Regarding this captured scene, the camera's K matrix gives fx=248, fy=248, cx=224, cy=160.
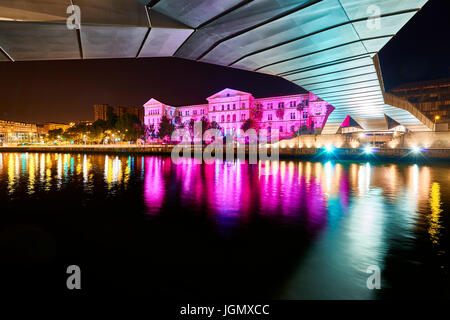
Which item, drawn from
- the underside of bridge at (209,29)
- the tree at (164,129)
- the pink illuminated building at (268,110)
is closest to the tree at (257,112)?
the pink illuminated building at (268,110)

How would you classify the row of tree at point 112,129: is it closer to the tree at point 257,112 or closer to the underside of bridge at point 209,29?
the tree at point 257,112

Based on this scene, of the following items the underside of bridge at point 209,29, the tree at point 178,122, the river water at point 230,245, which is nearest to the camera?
the river water at point 230,245

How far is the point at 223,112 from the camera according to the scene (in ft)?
296

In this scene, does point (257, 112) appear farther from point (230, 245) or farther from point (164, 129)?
point (230, 245)

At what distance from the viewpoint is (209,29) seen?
6770mm

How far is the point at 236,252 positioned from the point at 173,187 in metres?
7.93

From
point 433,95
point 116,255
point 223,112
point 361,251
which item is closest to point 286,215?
point 361,251

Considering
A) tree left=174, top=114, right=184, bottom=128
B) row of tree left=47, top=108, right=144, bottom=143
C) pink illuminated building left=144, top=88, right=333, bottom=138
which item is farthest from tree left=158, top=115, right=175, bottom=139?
pink illuminated building left=144, top=88, right=333, bottom=138

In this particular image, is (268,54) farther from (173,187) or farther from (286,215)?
(173,187)

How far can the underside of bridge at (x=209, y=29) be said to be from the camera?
15.3 feet

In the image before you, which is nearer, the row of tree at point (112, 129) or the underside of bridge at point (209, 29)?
the underside of bridge at point (209, 29)

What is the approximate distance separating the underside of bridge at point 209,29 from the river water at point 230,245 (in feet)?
14.0

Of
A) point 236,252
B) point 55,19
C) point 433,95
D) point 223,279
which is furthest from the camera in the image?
point 433,95

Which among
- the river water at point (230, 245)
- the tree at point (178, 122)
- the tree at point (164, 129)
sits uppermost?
the tree at point (178, 122)
